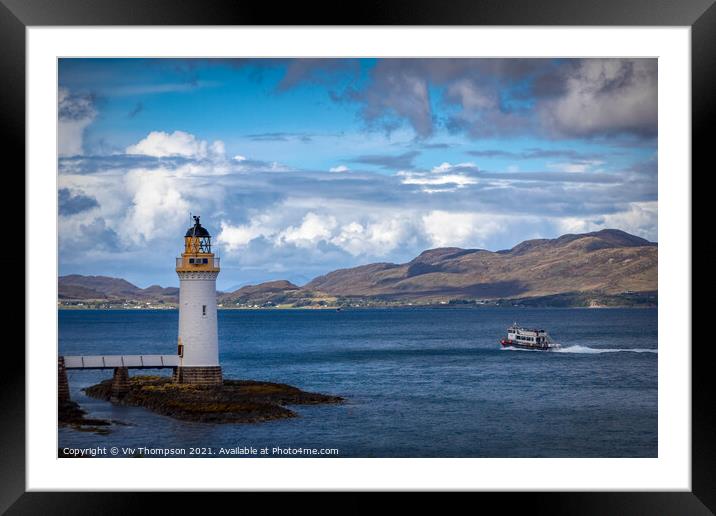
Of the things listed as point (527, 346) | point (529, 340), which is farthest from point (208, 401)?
point (529, 340)

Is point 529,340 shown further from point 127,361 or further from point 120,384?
point 127,361

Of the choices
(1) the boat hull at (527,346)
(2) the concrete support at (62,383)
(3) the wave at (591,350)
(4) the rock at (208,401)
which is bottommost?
(3) the wave at (591,350)

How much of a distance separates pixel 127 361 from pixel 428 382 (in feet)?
→ 56.9

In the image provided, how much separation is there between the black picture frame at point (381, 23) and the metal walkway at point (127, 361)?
1022 centimetres

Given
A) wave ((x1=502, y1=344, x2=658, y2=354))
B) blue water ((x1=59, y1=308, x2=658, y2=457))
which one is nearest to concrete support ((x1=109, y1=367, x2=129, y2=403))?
blue water ((x1=59, y1=308, x2=658, y2=457))

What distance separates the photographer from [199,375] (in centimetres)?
1953

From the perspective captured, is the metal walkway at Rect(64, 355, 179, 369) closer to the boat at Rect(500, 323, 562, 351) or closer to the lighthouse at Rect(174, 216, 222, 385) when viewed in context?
the lighthouse at Rect(174, 216, 222, 385)

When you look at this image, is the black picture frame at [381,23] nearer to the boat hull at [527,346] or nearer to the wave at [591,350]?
the boat hull at [527,346]

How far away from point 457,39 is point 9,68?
Answer: 520cm

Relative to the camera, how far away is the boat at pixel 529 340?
1892 inches

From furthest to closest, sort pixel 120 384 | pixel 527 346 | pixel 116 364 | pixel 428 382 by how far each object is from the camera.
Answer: pixel 527 346, pixel 428 382, pixel 120 384, pixel 116 364

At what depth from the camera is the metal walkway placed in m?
19.7

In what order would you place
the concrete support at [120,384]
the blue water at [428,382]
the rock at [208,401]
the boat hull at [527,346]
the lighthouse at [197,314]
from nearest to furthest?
the lighthouse at [197,314], the rock at [208,401], the blue water at [428,382], the concrete support at [120,384], the boat hull at [527,346]

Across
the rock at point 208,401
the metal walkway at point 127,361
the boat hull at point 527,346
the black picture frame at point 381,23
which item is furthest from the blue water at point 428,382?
the black picture frame at point 381,23
